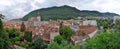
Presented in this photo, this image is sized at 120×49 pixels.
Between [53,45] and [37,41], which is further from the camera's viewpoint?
[37,41]

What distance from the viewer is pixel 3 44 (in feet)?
114

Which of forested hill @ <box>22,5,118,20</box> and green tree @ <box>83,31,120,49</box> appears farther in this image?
forested hill @ <box>22,5,118,20</box>

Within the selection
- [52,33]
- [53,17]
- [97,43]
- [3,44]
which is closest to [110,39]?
[97,43]

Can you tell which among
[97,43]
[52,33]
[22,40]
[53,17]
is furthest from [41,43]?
[53,17]

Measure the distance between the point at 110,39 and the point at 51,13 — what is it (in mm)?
153326

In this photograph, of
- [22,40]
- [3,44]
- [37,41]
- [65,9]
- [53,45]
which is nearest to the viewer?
[3,44]

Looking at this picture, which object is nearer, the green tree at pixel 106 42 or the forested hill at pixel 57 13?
the green tree at pixel 106 42

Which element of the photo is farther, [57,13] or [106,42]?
[57,13]

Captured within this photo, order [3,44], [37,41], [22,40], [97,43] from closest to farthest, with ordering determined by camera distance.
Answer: [97,43]
[3,44]
[37,41]
[22,40]

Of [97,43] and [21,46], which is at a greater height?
[97,43]

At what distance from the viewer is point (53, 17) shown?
17462 cm

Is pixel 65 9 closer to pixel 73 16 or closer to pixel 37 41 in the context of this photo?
pixel 73 16

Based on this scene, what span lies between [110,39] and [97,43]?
3.55 ft

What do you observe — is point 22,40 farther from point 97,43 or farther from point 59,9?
point 59,9
